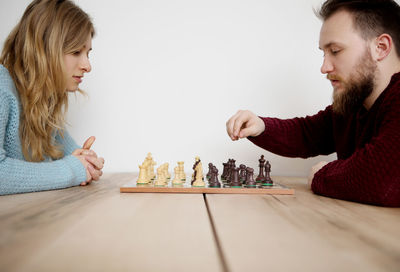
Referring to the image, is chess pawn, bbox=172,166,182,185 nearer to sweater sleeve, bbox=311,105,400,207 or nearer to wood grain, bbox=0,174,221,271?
wood grain, bbox=0,174,221,271

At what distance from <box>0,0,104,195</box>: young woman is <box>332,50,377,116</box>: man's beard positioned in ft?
3.34

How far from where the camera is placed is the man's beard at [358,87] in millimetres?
1113

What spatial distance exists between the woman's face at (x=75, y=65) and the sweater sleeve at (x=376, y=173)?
112cm

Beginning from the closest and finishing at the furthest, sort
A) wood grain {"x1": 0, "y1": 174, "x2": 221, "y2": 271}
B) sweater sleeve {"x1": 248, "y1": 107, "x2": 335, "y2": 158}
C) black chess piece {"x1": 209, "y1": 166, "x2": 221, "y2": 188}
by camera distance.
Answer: wood grain {"x1": 0, "y1": 174, "x2": 221, "y2": 271} < black chess piece {"x1": 209, "y1": 166, "x2": 221, "y2": 188} < sweater sleeve {"x1": 248, "y1": 107, "x2": 335, "y2": 158}

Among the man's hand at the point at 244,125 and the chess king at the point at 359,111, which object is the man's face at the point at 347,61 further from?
the man's hand at the point at 244,125

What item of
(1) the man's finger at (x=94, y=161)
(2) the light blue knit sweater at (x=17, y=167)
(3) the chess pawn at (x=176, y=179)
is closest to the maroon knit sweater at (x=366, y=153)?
(3) the chess pawn at (x=176, y=179)

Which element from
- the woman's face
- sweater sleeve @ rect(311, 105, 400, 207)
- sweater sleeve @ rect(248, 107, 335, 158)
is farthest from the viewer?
sweater sleeve @ rect(248, 107, 335, 158)

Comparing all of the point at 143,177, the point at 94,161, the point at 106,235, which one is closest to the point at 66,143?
the point at 94,161

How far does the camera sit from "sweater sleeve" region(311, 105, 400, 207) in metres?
0.85

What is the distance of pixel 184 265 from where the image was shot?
382mm

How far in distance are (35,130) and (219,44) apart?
3.90 feet

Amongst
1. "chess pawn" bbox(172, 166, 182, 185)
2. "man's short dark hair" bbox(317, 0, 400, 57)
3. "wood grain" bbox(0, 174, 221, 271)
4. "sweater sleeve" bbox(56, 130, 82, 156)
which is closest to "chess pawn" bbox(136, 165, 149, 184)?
"chess pawn" bbox(172, 166, 182, 185)

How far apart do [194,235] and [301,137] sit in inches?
43.0

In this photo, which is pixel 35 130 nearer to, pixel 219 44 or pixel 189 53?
pixel 189 53
